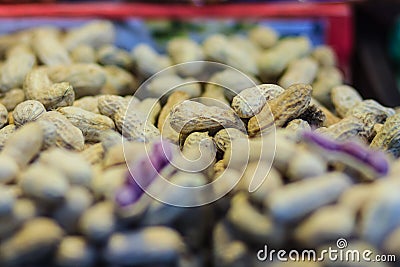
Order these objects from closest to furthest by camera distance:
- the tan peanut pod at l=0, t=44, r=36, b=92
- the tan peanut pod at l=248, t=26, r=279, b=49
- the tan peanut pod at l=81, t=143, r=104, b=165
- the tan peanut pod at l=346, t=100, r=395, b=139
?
the tan peanut pod at l=81, t=143, r=104, b=165
the tan peanut pod at l=346, t=100, r=395, b=139
the tan peanut pod at l=0, t=44, r=36, b=92
the tan peanut pod at l=248, t=26, r=279, b=49

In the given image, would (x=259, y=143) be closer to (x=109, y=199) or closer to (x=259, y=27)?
(x=109, y=199)

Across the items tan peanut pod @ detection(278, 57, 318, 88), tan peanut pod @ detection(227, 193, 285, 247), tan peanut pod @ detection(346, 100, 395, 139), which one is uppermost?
tan peanut pod @ detection(227, 193, 285, 247)

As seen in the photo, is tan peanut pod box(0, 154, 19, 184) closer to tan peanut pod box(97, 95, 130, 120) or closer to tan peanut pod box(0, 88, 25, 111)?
tan peanut pod box(97, 95, 130, 120)

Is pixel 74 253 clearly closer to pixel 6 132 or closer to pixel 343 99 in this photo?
pixel 6 132

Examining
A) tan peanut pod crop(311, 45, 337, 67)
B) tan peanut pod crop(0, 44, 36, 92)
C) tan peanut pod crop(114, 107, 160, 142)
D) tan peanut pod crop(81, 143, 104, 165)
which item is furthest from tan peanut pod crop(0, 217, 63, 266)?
tan peanut pod crop(311, 45, 337, 67)

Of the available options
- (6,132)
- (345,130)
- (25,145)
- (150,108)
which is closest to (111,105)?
(150,108)

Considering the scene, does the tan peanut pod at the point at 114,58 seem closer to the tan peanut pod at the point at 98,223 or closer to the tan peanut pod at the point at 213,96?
the tan peanut pod at the point at 213,96
